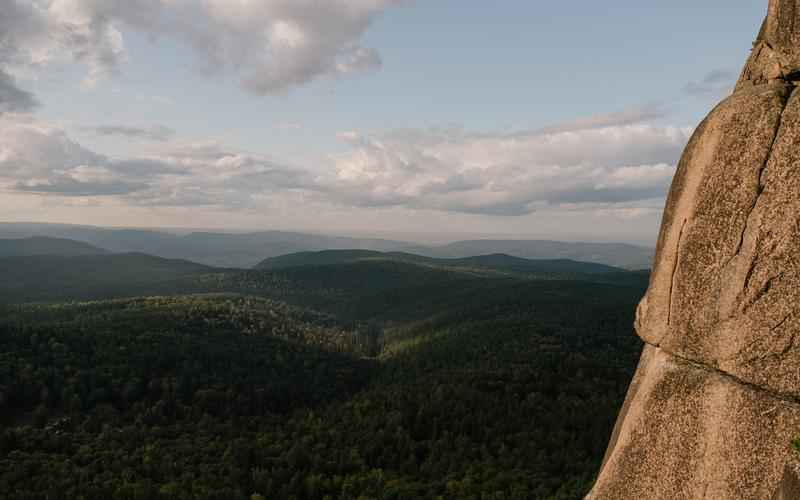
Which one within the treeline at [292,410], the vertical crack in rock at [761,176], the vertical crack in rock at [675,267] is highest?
the vertical crack in rock at [761,176]

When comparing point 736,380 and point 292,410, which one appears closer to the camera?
point 736,380

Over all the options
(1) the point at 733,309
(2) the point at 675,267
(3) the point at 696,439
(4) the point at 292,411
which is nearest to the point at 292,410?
(4) the point at 292,411

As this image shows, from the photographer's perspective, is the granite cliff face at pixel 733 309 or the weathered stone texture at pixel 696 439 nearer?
the granite cliff face at pixel 733 309

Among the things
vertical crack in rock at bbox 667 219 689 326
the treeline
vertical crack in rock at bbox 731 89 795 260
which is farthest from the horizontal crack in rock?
the treeline

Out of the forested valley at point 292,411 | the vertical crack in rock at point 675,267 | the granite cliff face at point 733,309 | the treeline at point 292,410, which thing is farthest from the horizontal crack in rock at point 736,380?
the forested valley at point 292,411

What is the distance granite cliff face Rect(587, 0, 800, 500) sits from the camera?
48.6 ft

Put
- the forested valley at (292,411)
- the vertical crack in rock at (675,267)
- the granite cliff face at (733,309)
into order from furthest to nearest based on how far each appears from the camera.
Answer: the forested valley at (292,411)
the vertical crack in rock at (675,267)
the granite cliff face at (733,309)

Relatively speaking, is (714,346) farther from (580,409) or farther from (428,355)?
(428,355)

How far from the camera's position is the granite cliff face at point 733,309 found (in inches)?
583

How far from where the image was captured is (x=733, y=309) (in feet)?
52.1

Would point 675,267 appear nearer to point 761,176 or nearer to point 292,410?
point 761,176

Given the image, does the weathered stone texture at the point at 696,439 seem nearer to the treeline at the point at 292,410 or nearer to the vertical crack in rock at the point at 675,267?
the vertical crack in rock at the point at 675,267

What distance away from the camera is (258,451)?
87438mm

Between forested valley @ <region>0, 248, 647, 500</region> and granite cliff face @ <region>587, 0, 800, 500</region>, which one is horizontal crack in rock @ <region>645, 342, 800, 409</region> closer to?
granite cliff face @ <region>587, 0, 800, 500</region>
